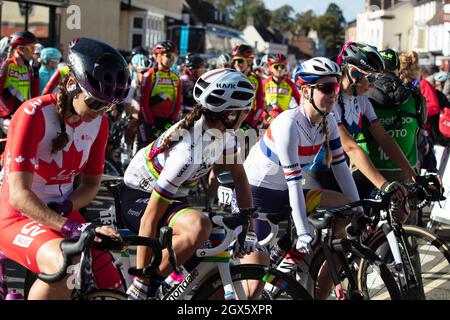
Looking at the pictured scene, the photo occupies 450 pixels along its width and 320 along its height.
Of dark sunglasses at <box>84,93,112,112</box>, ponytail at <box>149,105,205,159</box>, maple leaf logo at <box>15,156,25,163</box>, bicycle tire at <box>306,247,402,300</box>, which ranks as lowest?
bicycle tire at <box>306,247,402,300</box>

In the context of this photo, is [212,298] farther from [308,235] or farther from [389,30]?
[389,30]

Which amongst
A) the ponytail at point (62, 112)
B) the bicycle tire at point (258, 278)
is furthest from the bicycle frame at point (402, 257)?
the ponytail at point (62, 112)

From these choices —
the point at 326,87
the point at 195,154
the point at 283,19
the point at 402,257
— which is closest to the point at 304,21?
the point at 283,19

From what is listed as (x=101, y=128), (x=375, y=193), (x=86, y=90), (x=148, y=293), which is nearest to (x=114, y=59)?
(x=86, y=90)

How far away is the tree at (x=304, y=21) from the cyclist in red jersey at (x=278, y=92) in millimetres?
139510

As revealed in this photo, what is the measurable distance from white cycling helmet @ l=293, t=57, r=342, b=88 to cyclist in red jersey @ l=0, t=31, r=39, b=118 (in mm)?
6309

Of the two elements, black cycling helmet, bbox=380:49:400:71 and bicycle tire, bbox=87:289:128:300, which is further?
black cycling helmet, bbox=380:49:400:71

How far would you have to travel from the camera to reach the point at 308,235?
474 cm

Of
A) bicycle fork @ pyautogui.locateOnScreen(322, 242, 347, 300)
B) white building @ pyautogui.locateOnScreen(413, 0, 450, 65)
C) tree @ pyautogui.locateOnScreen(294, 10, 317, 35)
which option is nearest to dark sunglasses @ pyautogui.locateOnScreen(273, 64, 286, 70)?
bicycle fork @ pyautogui.locateOnScreen(322, 242, 347, 300)

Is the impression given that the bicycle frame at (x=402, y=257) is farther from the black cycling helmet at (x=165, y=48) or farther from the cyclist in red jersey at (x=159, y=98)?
the black cycling helmet at (x=165, y=48)

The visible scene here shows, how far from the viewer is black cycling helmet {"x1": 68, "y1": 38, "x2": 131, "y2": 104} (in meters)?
3.81

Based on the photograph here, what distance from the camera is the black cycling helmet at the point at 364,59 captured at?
19.5ft

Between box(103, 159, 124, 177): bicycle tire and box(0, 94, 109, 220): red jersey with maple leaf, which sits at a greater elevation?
box(0, 94, 109, 220): red jersey with maple leaf

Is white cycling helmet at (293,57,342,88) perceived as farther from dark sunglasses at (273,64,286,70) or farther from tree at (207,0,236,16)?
tree at (207,0,236,16)
